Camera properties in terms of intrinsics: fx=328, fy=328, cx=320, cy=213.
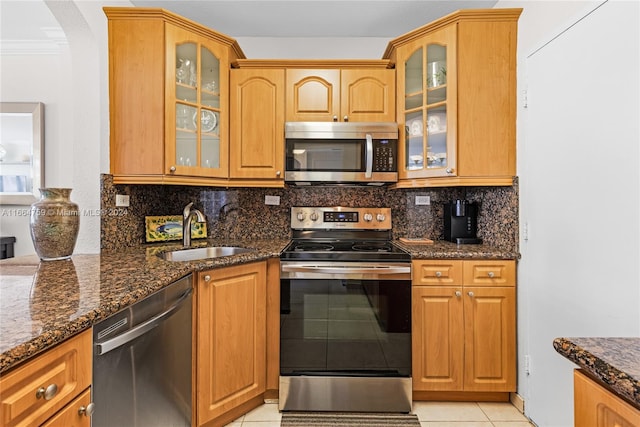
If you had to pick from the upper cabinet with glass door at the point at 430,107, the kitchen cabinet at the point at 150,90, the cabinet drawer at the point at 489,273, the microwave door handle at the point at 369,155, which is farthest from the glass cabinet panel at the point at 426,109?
the kitchen cabinet at the point at 150,90

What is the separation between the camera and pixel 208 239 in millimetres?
2420

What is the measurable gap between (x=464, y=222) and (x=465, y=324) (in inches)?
27.5

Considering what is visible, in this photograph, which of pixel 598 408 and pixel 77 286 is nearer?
pixel 598 408

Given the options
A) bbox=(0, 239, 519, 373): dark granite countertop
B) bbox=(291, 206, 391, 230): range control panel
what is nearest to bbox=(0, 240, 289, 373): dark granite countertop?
bbox=(0, 239, 519, 373): dark granite countertop

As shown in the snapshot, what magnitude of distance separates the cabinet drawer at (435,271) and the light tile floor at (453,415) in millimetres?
722

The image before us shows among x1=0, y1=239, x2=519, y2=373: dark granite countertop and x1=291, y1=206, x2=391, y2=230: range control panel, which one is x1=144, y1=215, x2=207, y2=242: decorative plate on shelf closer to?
x1=0, y1=239, x2=519, y2=373: dark granite countertop

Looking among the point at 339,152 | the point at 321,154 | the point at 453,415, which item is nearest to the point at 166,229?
the point at 321,154

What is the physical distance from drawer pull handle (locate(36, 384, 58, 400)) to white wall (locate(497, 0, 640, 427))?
69.3 inches

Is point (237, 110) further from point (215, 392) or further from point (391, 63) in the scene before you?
point (215, 392)

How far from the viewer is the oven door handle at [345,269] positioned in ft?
5.99

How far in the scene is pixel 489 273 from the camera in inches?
73.7

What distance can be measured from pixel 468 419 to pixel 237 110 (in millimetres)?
2294

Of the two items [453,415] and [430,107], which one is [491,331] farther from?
[430,107]

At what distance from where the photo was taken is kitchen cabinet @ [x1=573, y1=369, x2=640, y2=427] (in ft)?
1.80
